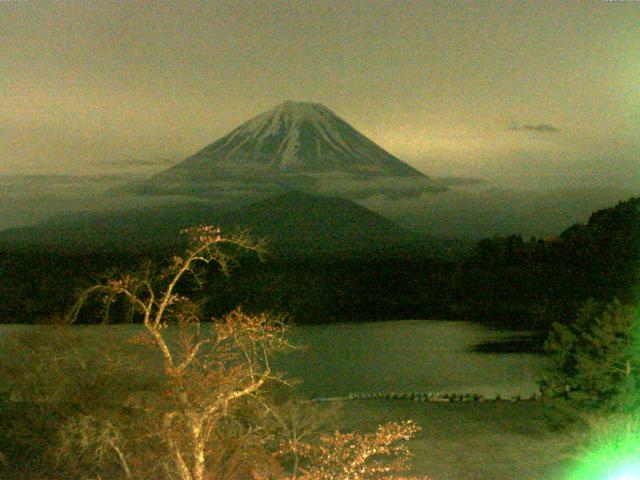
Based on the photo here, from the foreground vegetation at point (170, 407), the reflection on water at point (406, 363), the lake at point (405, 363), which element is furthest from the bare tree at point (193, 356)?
the reflection on water at point (406, 363)

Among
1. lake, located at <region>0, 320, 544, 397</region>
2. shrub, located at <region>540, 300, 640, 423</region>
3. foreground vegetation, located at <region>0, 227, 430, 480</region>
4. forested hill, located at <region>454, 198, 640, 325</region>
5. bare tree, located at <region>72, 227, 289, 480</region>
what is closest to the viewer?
bare tree, located at <region>72, 227, 289, 480</region>

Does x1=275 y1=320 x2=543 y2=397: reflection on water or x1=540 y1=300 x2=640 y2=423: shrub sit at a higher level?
x1=540 y1=300 x2=640 y2=423: shrub

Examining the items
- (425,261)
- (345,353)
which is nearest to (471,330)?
(345,353)

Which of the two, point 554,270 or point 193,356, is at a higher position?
point 193,356

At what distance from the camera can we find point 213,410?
4797 millimetres

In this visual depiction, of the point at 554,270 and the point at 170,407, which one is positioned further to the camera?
the point at 554,270

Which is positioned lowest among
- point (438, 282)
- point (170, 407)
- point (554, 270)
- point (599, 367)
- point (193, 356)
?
point (438, 282)

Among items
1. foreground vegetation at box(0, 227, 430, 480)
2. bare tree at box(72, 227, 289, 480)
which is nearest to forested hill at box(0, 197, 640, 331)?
foreground vegetation at box(0, 227, 430, 480)

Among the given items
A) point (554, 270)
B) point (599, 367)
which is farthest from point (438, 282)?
point (599, 367)

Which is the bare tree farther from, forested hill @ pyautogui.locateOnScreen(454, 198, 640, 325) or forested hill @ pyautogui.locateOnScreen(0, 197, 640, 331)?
forested hill @ pyautogui.locateOnScreen(454, 198, 640, 325)

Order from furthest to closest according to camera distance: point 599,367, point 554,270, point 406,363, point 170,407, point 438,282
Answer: point 438,282 < point 554,270 < point 406,363 < point 599,367 < point 170,407

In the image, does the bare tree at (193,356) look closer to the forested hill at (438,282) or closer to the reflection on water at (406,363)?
the reflection on water at (406,363)

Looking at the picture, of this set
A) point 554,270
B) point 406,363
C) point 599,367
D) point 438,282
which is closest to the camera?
point 599,367

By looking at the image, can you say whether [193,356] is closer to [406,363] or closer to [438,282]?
[406,363]
